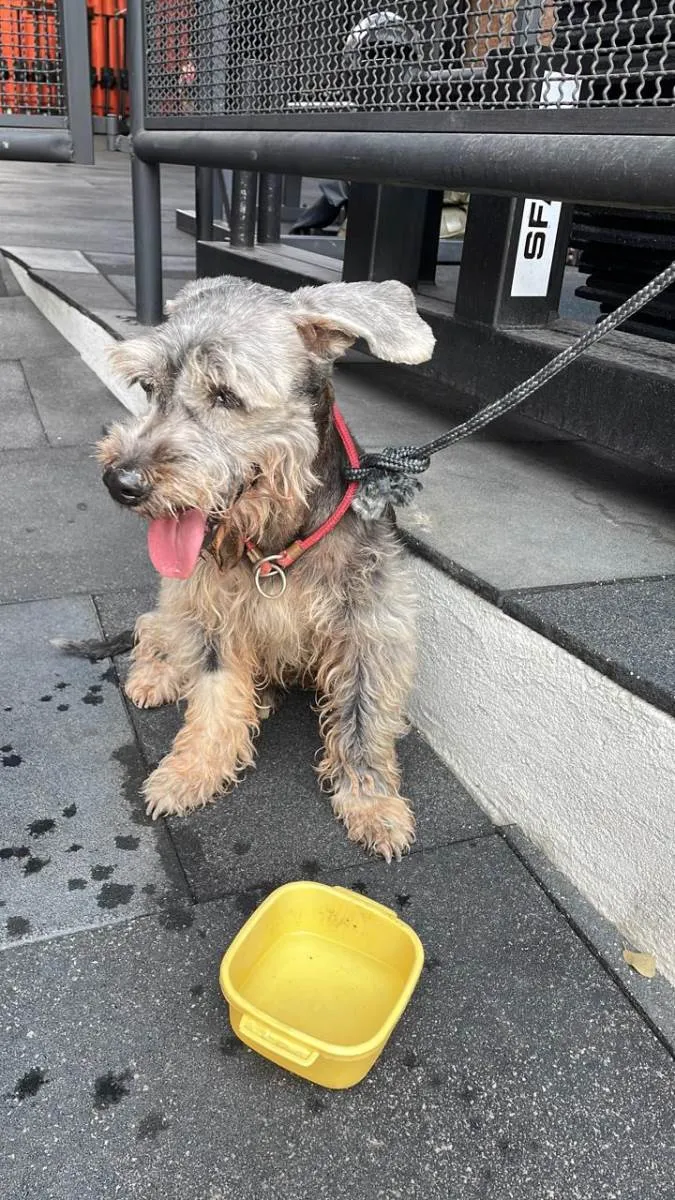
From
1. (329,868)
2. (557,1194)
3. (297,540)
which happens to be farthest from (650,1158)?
(297,540)

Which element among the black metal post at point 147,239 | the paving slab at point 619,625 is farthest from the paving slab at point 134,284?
the paving slab at point 619,625

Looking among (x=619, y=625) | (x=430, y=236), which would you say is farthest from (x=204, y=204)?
(x=619, y=625)

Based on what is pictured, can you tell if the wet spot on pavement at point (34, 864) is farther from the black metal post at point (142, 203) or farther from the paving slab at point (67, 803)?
the black metal post at point (142, 203)

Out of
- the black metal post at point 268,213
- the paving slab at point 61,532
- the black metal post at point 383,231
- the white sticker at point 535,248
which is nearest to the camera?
the white sticker at point 535,248

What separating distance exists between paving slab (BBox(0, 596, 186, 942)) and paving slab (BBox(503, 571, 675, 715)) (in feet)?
4.08

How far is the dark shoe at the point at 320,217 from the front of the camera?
374 inches

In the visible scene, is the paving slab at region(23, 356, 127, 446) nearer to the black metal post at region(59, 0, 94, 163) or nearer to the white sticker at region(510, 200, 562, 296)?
the black metal post at region(59, 0, 94, 163)

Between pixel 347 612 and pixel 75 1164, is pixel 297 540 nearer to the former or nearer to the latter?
pixel 347 612

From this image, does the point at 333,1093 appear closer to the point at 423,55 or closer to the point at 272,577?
the point at 272,577

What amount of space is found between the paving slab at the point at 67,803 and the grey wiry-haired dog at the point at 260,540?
14 cm

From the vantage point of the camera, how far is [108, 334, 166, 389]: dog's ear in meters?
2.19

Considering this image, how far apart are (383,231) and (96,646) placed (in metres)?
2.80

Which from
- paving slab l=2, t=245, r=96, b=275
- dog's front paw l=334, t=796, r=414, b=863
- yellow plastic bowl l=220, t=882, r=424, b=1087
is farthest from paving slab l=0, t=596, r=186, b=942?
paving slab l=2, t=245, r=96, b=275

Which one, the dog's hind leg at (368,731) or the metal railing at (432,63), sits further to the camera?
the dog's hind leg at (368,731)
